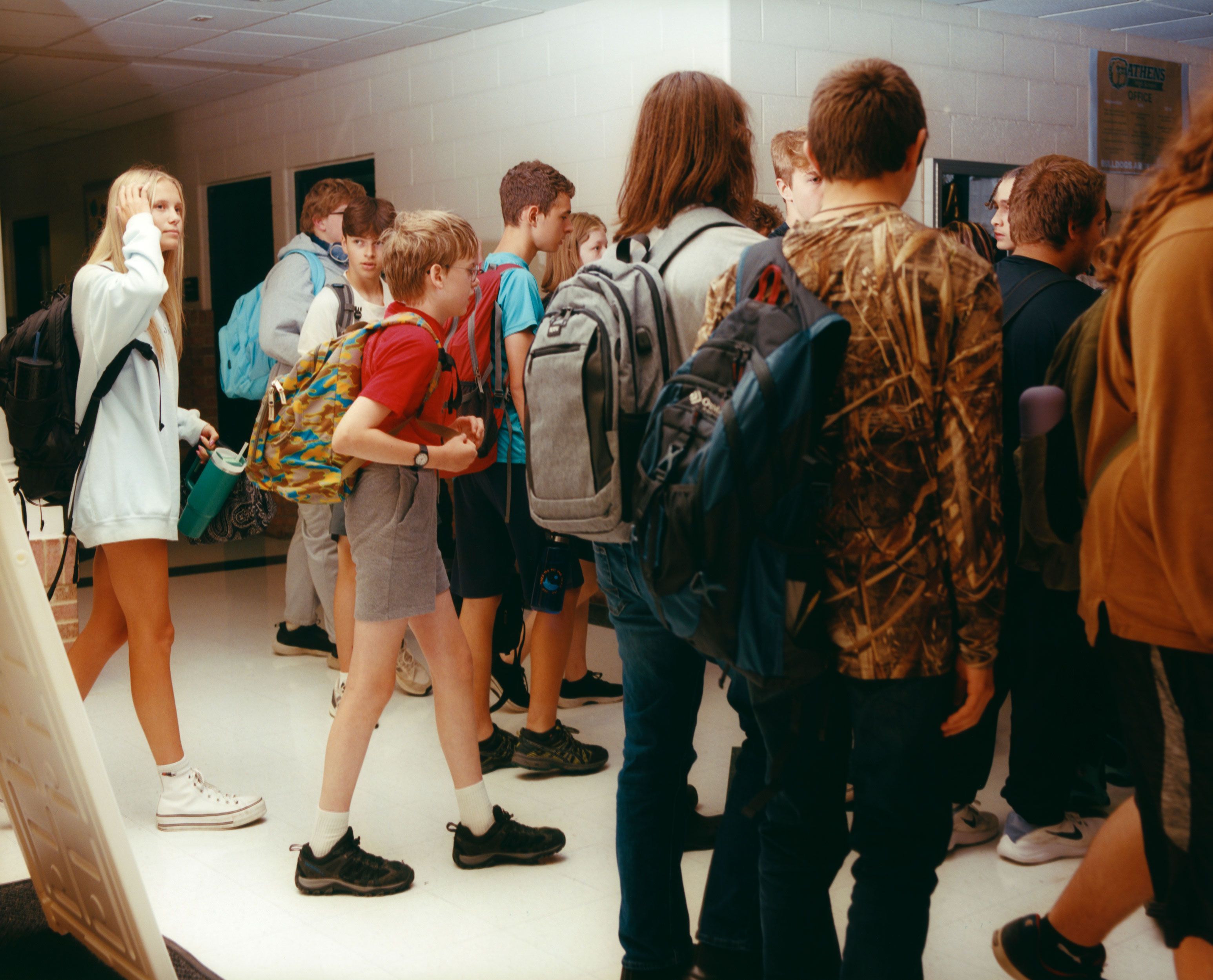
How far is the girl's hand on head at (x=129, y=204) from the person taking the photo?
2812mm

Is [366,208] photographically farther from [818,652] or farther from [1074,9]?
[1074,9]

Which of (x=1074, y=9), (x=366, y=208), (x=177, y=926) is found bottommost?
(x=177, y=926)

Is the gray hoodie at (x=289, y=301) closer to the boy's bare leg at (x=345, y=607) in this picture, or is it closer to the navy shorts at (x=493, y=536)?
the boy's bare leg at (x=345, y=607)

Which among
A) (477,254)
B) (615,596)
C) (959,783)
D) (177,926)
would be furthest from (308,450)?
(959,783)

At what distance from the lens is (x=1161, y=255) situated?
4.45 feet

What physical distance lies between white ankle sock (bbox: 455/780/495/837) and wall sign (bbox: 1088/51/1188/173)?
505 cm

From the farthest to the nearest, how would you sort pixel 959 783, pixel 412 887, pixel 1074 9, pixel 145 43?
pixel 145 43, pixel 1074 9, pixel 412 887, pixel 959 783

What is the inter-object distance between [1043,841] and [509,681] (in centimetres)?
167

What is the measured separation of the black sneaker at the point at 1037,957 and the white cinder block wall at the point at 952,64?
3529 millimetres

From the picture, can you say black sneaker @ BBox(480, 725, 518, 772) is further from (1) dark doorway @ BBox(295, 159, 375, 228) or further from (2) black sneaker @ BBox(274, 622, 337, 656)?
(1) dark doorway @ BBox(295, 159, 375, 228)

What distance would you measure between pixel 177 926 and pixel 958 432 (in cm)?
188

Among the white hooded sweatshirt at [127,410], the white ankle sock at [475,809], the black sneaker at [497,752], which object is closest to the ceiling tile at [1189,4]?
the black sneaker at [497,752]

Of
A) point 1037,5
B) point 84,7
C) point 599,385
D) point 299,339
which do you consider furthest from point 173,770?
point 1037,5

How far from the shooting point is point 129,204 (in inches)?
111
